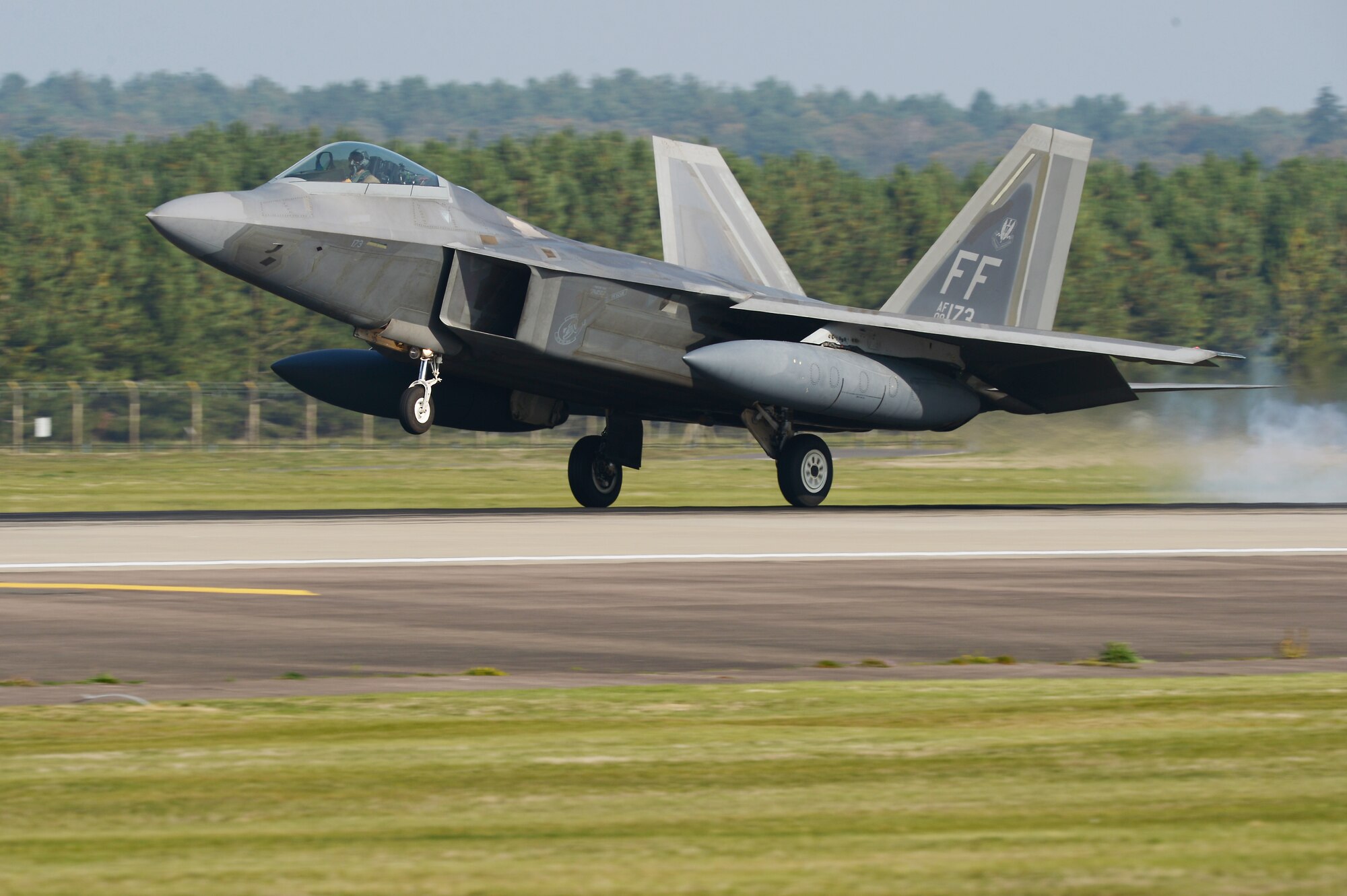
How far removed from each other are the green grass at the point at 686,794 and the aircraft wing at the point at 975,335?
14500 millimetres

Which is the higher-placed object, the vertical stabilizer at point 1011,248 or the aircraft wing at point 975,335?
the vertical stabilizer at point 1011,248

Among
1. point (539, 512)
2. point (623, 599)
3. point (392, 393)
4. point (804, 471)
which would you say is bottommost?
point (539, 512)

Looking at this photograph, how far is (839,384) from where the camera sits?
21047 millimetres

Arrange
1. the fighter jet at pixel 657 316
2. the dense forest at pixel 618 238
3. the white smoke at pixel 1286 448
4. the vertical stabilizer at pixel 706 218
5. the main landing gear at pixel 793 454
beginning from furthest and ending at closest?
1. the dense forest at pixel 618 238
2. the white smoke at pixel 1286 448
3. the vertical stabilizer at pixel 706 218
4. the main landing gear at pixel 793 454
5. the fighter jet at pixel 657 316

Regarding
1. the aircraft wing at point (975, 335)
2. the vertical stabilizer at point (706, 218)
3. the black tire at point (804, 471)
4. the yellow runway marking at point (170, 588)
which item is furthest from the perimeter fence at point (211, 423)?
the yellow runway marking at point (170, 588)

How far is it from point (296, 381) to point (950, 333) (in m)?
8.34

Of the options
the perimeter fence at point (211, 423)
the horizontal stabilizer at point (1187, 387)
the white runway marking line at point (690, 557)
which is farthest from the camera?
the perimeter fence at point (211, 423)

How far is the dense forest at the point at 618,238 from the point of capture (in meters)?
58.0

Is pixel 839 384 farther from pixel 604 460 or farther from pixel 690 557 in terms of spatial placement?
pixel 690 557

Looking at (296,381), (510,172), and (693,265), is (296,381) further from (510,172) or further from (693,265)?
(510,172)

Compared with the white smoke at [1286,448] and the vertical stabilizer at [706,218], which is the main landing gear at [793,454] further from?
the white smoke at [1286,448]

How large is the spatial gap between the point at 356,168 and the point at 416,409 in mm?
2759

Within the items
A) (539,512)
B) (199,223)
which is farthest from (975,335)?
(199,223)

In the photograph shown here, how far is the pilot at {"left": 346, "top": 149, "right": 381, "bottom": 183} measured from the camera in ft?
63.1
